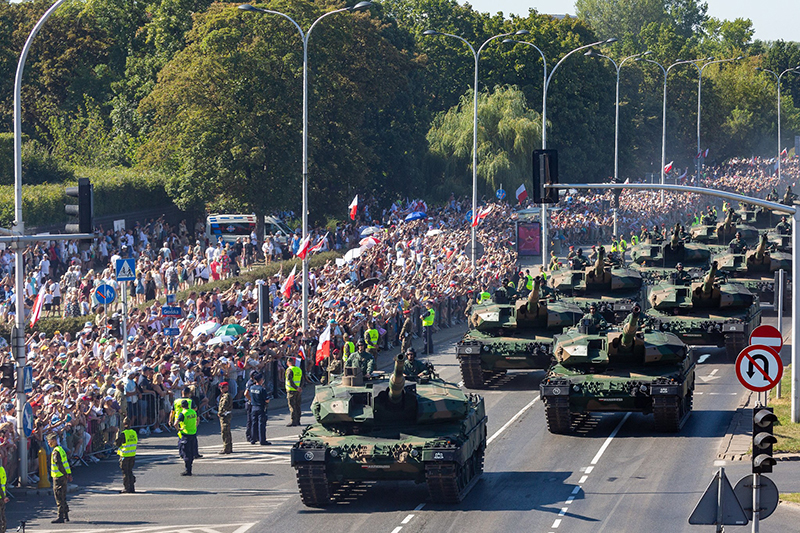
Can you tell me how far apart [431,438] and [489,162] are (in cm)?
4658

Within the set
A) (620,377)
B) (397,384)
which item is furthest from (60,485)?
(620,377)

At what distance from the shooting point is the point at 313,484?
1980 cm

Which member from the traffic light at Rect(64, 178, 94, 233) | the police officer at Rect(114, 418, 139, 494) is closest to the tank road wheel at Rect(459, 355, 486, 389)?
the police officer at Rect(114, 418, 139, 494)

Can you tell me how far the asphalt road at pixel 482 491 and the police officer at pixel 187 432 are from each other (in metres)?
0.30

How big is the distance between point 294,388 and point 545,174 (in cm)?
726

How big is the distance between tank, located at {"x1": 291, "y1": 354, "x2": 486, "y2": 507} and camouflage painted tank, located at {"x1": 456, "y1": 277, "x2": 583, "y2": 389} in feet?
23.8

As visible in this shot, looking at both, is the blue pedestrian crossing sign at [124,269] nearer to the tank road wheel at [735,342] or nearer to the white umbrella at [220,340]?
the white umbrella at [220,340]

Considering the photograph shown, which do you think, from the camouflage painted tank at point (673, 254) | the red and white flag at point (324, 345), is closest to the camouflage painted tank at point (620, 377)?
the red and white flag at point (324, 345)

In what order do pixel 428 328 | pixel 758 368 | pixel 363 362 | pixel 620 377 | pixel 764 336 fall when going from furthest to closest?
pixel 428 328 → pixel 620 377 → pixel 363 362 → pixel 764 336 → pixel 758 368

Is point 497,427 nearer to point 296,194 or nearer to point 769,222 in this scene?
point 296,194

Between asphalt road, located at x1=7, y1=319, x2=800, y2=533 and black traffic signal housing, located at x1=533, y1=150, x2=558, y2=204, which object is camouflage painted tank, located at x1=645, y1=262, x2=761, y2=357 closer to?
asphalt road, located at x1=7, y1=319, x2=800, y2=533

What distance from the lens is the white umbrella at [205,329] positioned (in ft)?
94.8

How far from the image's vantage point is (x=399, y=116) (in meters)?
67.8

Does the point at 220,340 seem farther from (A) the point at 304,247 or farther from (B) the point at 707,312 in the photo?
(B) the point at 707,312
